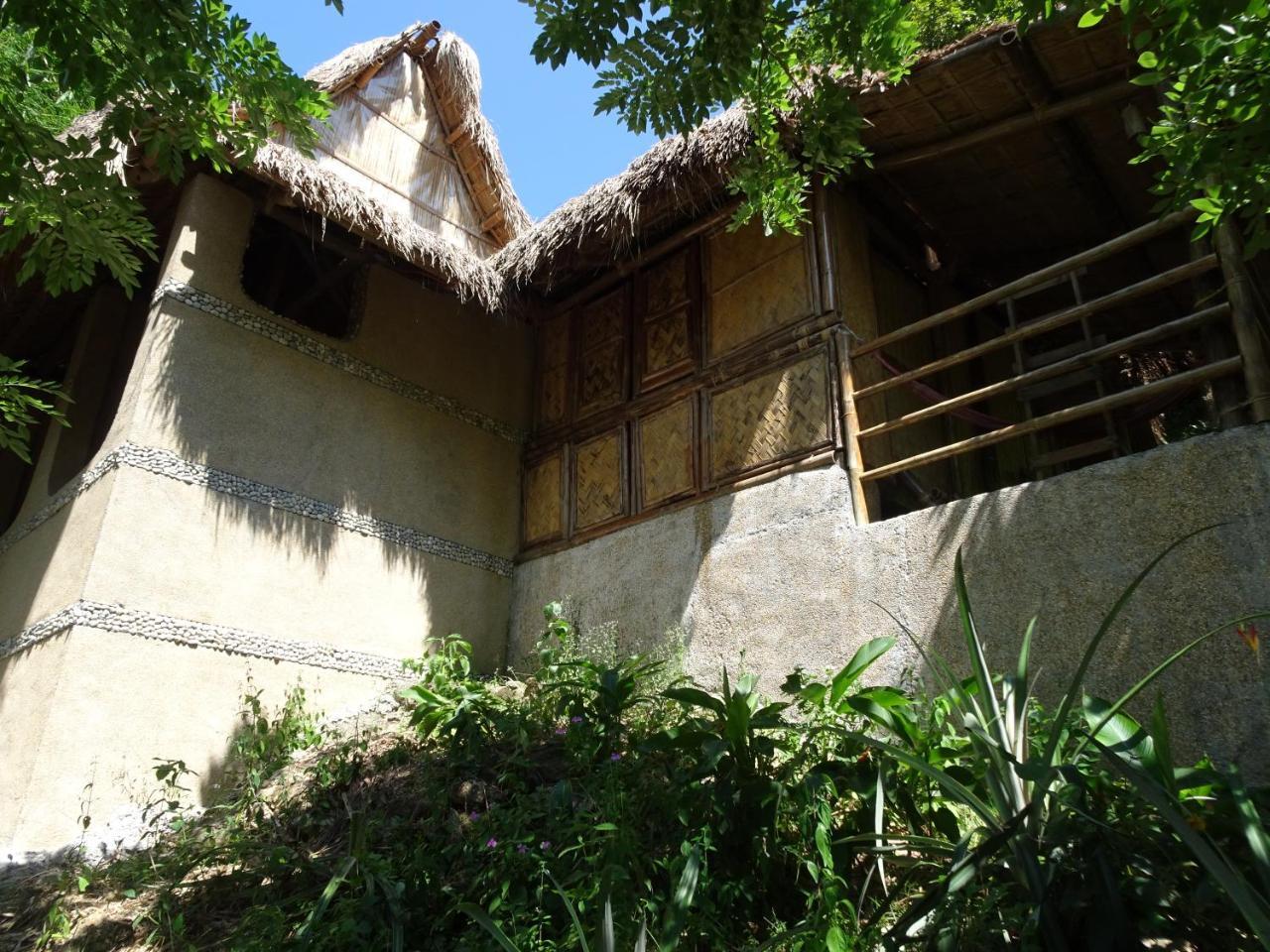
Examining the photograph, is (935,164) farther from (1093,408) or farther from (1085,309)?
(1093,408)

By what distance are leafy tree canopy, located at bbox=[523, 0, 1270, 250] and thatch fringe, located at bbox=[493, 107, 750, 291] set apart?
1.35 m

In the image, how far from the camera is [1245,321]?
12.5 feet

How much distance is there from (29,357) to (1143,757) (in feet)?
28.0

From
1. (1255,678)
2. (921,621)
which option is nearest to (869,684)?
(921,621)

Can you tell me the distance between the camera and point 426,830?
12.5 ft

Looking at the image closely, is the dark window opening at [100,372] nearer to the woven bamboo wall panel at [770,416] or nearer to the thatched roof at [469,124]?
the thatched roof at [469,124]

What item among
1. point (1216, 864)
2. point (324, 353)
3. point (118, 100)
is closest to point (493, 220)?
point (324, 353)

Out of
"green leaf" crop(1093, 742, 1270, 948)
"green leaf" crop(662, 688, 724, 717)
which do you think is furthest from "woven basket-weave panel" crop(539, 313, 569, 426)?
"green leaf" crop(1093, 742, 1270, 948)

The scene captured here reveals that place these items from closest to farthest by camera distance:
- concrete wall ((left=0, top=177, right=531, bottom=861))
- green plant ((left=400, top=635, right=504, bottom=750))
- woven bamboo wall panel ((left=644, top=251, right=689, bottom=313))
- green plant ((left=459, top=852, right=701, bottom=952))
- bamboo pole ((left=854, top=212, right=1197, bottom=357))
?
1. green plant ((left=459, top=852, right=701, bottom=952))
2. bamboo pole ((left=854, top=212, right=1197, bottom=357))
3. green plant ((left=400, top=635, right=504, bottom=750))
4. concrete wall ((left=0, top=177, right=531, bottom=861))
5. woven bamboo wall panel ((left=644, top=251, right=689, bottom=313))

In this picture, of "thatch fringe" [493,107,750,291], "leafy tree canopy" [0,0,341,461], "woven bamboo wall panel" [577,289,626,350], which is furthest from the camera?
"woven bamboo wall panel" [577,289,626,350]

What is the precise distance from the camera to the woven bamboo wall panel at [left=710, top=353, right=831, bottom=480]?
17.7 feet

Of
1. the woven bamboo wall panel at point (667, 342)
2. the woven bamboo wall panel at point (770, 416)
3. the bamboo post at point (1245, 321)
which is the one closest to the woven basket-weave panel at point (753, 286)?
the woven bamboo wall panel at point (667, 342)

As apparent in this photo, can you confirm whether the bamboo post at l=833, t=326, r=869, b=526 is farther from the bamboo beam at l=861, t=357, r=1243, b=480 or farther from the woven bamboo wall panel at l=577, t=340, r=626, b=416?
the woven bamboo wall panel at l=577, t=340, r=626, b=416

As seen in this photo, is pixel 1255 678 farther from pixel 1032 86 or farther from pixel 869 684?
pixel 1032 86
